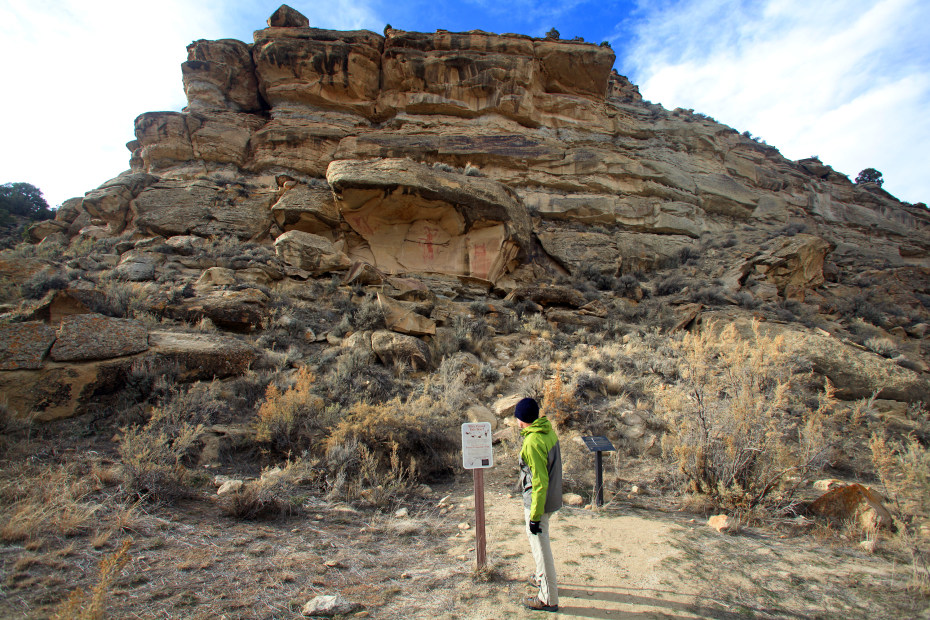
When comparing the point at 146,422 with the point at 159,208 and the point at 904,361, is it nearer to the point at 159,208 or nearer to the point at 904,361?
the point at 159,208

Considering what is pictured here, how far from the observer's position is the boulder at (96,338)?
600 centimetres

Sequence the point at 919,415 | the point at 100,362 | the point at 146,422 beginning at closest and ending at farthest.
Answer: the point at 146,422, the point at 100,362, the point at 919,415

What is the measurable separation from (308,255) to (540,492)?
472 inches

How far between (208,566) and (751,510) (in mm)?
5235

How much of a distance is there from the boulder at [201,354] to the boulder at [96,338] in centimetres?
27

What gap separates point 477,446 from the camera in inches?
133

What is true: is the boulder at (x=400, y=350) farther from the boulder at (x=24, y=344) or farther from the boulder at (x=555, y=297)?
the boulder at (x=555, y=297)

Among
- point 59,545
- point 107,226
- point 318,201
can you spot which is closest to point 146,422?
point 59,545

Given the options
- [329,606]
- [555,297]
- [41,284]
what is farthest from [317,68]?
[329,606]

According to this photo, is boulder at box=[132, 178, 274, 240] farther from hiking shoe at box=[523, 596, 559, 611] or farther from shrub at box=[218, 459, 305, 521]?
hiking shoe at box=[523, 596, 559, 611]

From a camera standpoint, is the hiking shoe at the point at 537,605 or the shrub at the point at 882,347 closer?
the hiking shoe at the point at 537,605

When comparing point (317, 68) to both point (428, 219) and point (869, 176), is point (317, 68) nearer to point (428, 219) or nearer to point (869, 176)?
point (428, 219)

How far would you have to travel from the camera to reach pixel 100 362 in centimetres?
618

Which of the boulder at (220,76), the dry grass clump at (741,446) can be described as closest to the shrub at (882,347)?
the dry grass clump at (741,446)
